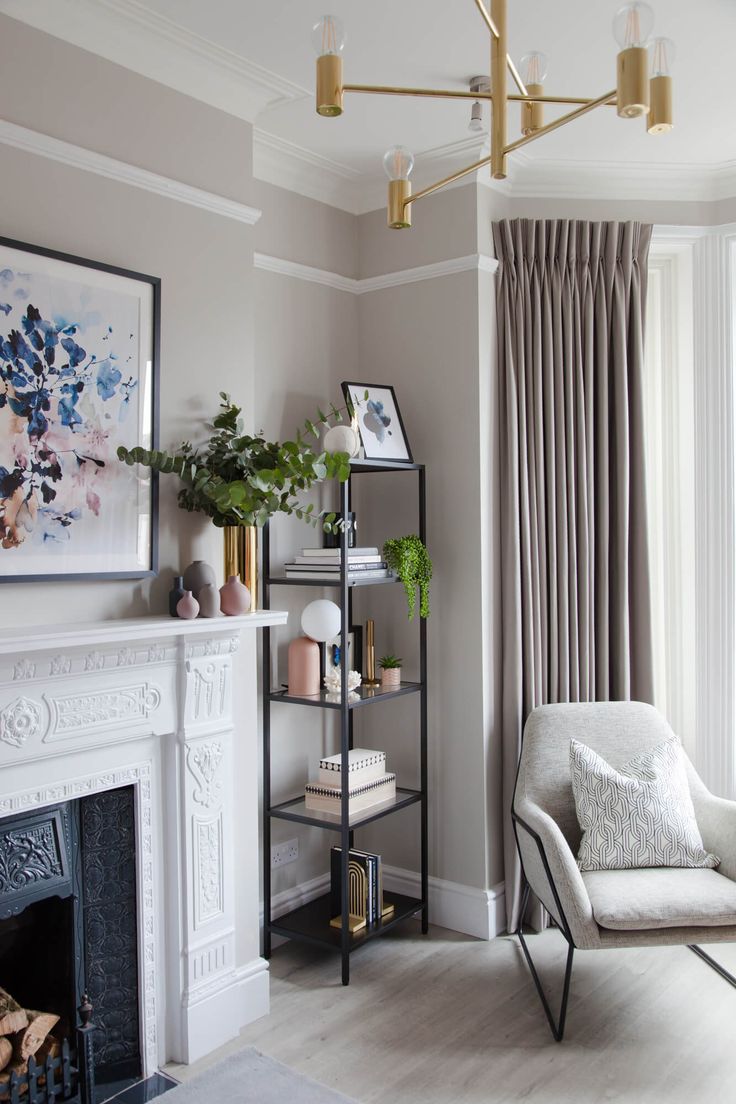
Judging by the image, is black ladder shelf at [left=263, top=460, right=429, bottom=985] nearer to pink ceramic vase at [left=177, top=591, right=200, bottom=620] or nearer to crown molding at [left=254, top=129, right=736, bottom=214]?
pink ceramic vase at [left=177, top=591, right=200, bottom=620]

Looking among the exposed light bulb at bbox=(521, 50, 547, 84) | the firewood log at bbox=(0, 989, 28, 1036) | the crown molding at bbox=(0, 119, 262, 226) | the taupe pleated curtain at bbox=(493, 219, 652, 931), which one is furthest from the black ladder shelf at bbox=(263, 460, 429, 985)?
the exposed light bulb at bbox=(521, 50, 547, 84)

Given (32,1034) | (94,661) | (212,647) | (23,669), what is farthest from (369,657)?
(32,1034)

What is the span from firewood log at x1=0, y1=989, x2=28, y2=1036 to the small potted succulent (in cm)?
156

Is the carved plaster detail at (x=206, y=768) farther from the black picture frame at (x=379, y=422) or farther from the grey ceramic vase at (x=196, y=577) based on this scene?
the black picture frame at (x=379, y=422)

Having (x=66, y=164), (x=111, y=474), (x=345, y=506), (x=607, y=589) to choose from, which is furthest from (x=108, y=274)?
(x=607, y=589)

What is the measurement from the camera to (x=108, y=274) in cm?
240

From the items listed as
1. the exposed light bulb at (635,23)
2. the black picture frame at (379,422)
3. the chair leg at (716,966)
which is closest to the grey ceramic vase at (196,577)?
the black picture frame at (379,422)

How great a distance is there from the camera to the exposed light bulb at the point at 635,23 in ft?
4.21

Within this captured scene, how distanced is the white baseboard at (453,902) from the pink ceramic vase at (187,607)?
137 centimetres

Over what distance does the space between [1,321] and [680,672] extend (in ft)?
9.35

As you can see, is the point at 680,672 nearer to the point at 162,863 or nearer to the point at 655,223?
the point at 655,223

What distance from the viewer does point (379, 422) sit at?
11.0ft

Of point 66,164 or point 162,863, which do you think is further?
point 162,863

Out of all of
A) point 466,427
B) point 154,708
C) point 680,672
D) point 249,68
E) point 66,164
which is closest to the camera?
point 66,164
